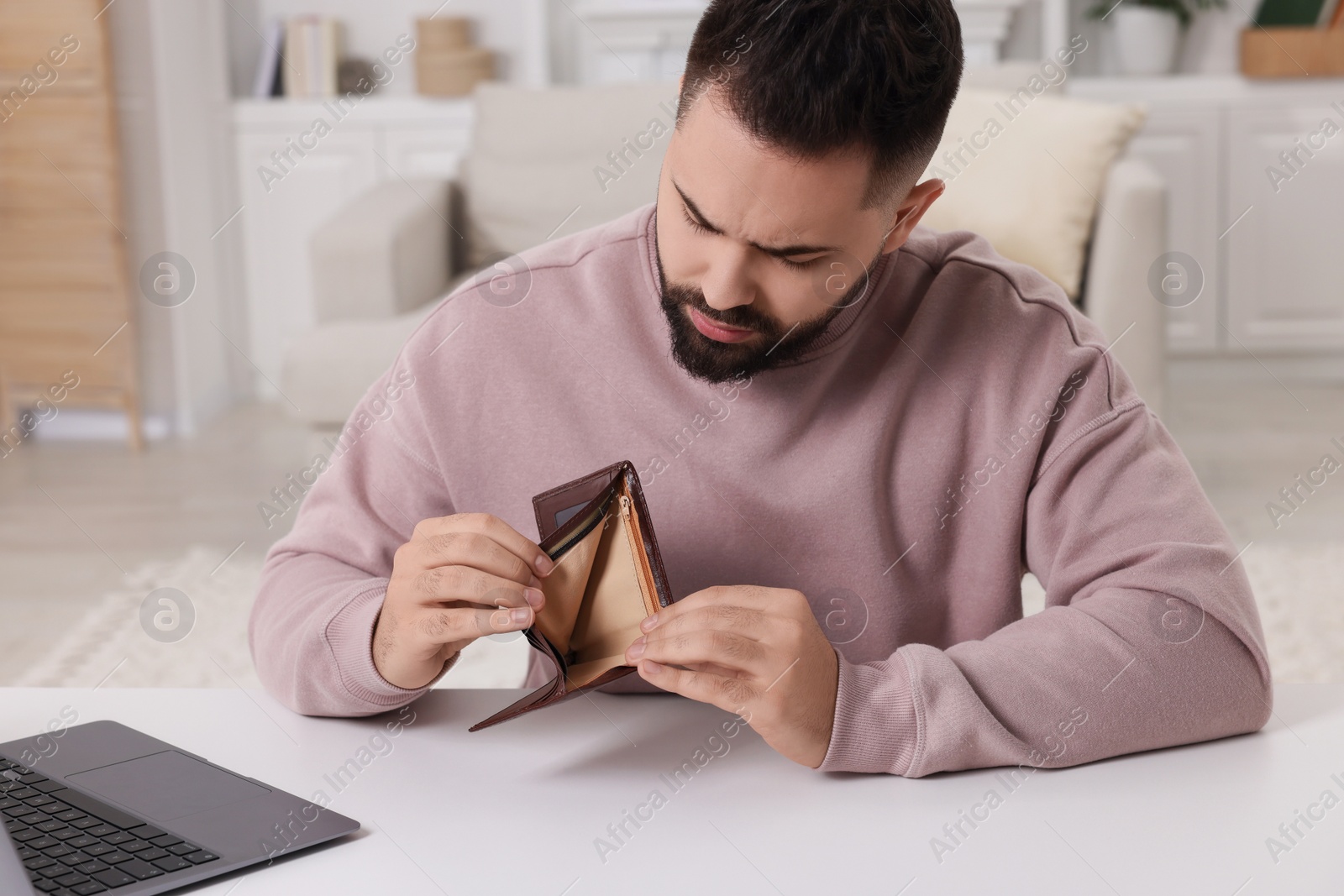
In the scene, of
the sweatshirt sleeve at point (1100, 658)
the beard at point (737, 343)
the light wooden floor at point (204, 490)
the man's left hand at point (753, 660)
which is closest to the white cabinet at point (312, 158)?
the light wooden floor at point (204, 490)

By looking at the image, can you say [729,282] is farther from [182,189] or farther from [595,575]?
[182,189]

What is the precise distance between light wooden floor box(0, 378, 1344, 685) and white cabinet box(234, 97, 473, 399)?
0.48 metres

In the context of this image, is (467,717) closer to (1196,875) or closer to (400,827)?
(400,827)

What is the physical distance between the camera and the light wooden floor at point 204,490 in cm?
268

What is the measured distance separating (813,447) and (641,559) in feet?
0.86

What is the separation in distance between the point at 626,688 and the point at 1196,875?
1.40 feet

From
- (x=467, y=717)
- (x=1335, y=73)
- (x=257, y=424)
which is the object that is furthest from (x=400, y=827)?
(x=1335, y=73)

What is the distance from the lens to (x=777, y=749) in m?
0.81

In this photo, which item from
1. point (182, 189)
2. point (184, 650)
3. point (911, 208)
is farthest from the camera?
point (182, 189)

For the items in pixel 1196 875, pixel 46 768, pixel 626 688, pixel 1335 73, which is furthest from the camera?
pixel 1335 73

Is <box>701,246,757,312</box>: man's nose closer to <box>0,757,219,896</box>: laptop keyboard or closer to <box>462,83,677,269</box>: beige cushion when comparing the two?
<box>0,757,219,896</box>: laptop keyboard

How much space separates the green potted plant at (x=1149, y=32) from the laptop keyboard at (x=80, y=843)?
12.3 ft

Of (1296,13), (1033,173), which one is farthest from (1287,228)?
(1033,173)

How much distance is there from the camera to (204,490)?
3268 millimetres
